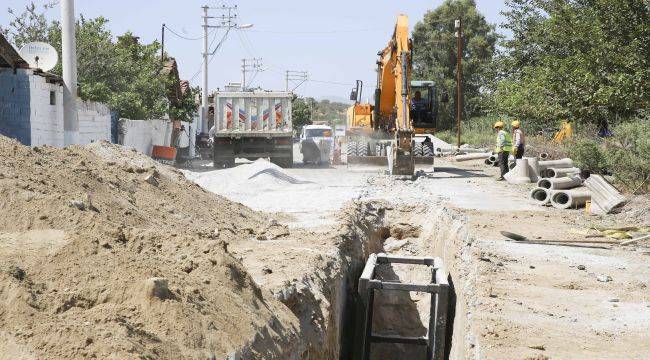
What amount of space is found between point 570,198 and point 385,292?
16.3ft

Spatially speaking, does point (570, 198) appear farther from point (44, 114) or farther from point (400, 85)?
point (44, 114)

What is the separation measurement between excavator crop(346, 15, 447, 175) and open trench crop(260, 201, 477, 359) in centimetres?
554

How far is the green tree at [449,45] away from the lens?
55.2 meters

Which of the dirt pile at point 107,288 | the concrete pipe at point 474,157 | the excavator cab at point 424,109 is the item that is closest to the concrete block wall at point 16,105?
the dirt pile at point 107,288

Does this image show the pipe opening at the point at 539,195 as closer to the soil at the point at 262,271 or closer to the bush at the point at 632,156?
the soil at the point at 262,271

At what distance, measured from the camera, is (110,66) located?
26.9 meters

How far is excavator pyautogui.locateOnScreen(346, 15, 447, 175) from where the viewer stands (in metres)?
20.1

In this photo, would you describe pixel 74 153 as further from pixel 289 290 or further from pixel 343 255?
pixel 289 290

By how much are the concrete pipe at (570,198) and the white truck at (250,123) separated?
12.5m

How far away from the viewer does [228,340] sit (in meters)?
4.77

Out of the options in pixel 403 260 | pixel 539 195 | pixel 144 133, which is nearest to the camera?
pixel 403 260

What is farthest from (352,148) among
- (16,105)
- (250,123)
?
(16,105)

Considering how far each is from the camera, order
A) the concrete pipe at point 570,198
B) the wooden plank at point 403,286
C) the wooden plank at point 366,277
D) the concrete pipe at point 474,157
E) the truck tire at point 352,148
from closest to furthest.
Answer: the wooden plank at point 403,286 < the wooden plank at point 366,277 < the concrete pipe at point 570,198 < the truck tire at point 352,148 < the concrete pipe at point 474,157

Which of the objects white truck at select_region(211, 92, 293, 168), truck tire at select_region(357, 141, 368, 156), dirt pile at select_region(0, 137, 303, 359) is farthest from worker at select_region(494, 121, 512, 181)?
dirt pile at select_region(0, 137, 303, 359)
